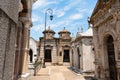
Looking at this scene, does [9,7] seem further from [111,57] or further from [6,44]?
[111,57]

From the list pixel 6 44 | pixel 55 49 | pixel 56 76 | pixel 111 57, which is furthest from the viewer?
pixel 55 49

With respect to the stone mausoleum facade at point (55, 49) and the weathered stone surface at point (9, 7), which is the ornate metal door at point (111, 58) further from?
the stone mausoleum facade at point (55, 49)

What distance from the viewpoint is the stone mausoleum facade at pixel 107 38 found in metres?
6.61

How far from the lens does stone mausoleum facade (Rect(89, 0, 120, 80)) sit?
6.61m

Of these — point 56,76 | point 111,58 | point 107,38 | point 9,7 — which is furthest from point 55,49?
point 9,7

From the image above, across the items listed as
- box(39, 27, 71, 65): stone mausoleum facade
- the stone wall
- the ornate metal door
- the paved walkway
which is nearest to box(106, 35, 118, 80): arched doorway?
the ornate metal door

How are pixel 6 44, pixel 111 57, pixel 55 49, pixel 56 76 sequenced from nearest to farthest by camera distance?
pixel 6 44, pixel 111 57, pixel 56 76, pixel 55 49

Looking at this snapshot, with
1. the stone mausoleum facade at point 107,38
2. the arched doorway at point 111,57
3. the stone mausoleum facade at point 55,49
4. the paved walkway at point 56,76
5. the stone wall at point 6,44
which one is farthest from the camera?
the stone mausoleum facade at point 55,49

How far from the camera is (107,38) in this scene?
27.1ft

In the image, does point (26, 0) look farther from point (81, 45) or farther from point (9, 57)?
point (81, 45)

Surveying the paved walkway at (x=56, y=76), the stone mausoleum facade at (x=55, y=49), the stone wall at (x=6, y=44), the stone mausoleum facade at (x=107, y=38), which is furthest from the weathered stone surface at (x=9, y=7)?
the stone mausoleum facade at (x=55, y=49)

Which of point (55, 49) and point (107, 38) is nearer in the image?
point (107, 38)

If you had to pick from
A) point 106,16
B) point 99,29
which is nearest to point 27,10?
point 106,16

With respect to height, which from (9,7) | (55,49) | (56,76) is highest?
(9,7)
